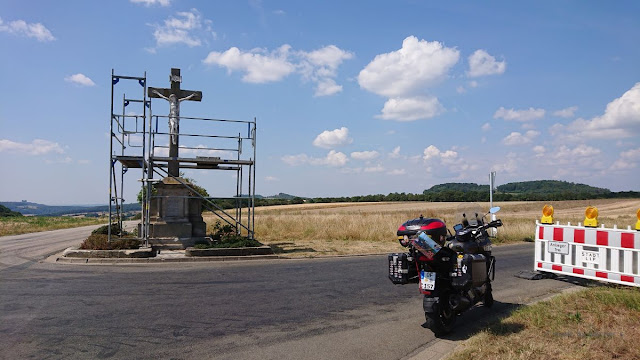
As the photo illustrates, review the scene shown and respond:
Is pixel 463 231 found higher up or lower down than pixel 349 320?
higher up

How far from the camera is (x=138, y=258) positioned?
12719 mm

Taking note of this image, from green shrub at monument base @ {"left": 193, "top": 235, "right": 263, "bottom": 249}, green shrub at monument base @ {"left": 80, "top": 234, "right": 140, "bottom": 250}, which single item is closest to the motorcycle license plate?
green shrub at monument base @ {"left": 193, "top": 235, "right": 263, "bottom": 249}

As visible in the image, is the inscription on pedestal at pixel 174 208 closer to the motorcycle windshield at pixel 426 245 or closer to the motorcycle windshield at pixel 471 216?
the motorcycle windshield at pixel 471 216

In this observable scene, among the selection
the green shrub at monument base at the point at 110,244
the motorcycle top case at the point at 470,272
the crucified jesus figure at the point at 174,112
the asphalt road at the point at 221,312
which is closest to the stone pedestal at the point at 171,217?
the green shrub at monument base at the point at 110,244

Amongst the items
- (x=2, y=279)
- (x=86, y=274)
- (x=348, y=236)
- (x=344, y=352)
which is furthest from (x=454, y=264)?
(x=348, y=236)

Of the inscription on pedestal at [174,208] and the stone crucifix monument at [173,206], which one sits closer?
the stone crucifix monument at [173,206]

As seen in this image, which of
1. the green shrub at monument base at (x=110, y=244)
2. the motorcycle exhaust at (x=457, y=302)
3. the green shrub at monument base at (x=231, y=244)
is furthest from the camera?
the green shrub at monument base at (x=231, y=244)

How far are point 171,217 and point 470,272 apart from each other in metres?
11.7

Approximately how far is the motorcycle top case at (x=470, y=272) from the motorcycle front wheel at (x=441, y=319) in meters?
0.33

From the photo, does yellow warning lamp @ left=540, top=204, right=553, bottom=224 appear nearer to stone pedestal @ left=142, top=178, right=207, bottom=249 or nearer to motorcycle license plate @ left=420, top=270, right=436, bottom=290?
motorcycle license plate @ left=420, top=270, right=436, bottom=290

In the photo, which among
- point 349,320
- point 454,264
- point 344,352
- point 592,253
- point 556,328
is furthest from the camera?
point 592,253

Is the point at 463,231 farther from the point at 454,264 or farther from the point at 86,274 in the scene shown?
the point at 86,274

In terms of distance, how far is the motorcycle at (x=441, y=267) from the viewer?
567 cm

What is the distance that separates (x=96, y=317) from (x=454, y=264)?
16.0 feet
